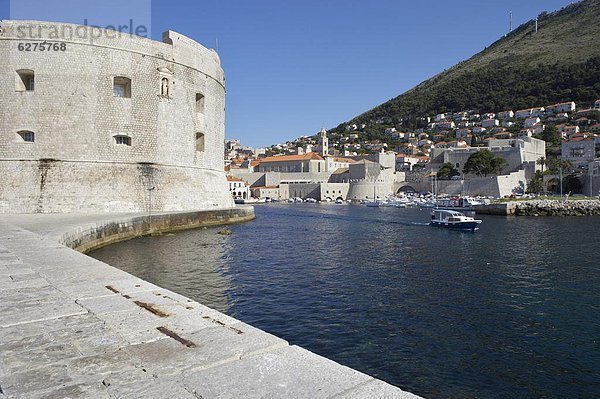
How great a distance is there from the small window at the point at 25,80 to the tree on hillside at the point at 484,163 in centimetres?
5666

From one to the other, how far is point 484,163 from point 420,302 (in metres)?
58.6

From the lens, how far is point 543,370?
555 centimetres

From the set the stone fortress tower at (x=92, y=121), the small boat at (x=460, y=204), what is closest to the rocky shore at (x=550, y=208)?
the small boat at (x=460, y=204)

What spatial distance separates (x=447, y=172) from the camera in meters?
68.4

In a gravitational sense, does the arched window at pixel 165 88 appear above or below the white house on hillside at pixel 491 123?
below

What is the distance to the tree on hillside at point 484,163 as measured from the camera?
6203cm

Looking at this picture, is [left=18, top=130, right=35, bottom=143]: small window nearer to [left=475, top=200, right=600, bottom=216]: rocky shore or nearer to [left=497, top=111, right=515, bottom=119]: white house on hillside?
[left=475, top=200, right=600, bottom=216]: rocky shore

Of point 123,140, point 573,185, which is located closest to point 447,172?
point 573,185

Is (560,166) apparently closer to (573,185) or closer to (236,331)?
(573,185)

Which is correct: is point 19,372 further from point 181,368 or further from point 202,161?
point 202,161

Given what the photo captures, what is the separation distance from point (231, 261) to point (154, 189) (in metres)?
9.04

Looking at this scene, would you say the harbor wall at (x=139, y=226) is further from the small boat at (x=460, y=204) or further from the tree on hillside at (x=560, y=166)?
the tree on hillside at (x=560, y=166)

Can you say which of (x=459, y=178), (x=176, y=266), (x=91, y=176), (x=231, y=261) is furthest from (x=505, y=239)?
(x=459, y=178)

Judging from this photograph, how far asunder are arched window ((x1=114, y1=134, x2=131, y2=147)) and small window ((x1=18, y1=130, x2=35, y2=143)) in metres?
3.18
